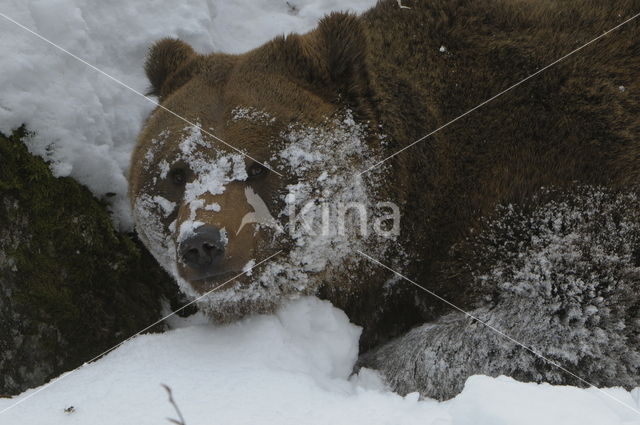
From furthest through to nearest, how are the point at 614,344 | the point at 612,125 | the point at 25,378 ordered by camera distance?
1. the point at 25,378
2. the point at 612,125
3. the point at 614,344

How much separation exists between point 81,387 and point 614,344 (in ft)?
8.62

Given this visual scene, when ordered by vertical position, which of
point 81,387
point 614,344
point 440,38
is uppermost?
point 440,38

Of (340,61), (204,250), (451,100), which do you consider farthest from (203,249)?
(451,100)

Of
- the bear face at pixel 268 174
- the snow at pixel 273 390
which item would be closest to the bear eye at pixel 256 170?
the bear face at pixel 268 174

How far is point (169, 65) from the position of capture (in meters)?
4.05

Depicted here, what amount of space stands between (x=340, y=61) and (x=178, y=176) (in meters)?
1.12

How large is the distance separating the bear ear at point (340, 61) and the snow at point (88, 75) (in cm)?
153

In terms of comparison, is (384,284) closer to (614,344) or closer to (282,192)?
(282,192)

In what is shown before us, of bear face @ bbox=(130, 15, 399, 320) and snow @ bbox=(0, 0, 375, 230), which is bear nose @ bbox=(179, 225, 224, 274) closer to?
bear face @ bbox=(130, 15, 399, 320)

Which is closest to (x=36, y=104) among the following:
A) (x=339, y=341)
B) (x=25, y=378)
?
(x=25, y=378)

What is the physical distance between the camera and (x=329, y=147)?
11.4ft

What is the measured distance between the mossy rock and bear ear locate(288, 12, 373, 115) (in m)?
1.73

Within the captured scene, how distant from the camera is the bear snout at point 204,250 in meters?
3.01

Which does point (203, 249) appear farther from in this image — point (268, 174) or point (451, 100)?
point (451, 100)
